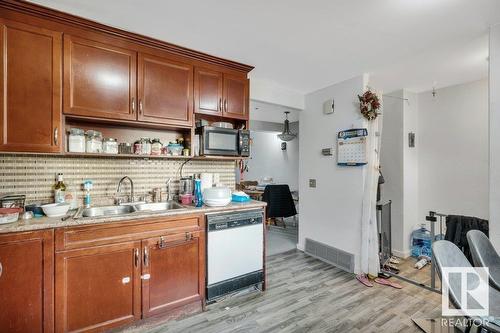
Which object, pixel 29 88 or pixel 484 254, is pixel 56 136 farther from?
pixel 484 254

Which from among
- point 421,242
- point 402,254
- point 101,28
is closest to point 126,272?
point 101,28

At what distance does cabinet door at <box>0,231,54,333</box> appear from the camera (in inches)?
58.6

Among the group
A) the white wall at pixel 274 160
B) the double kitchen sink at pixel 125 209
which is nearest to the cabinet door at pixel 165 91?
the double kitchen sink at pixel 125 209

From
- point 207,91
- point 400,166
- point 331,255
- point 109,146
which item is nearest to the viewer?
point 109,146

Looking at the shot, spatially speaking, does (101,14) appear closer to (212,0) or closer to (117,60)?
(117,60)

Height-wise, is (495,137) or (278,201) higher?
(495,137)

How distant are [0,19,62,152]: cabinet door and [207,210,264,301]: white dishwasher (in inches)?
57.4

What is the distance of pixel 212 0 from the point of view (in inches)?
66.1

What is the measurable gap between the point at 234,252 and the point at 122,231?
3.37 feet

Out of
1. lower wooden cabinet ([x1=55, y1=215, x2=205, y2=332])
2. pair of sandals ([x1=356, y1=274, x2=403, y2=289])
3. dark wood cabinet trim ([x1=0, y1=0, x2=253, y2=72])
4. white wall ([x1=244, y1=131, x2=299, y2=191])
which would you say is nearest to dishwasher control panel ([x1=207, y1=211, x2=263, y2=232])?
lower wooden cabinet ([x1=55, y1=215, x2=205, y2=332])

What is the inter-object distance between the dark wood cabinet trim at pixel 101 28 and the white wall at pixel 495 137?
2.25 m

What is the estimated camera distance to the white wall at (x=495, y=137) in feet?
6.10

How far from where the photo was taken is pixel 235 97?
2689 millimetres

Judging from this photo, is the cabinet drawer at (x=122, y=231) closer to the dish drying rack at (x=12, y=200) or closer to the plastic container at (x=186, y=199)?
the plastic container at (x=186, y=199)
